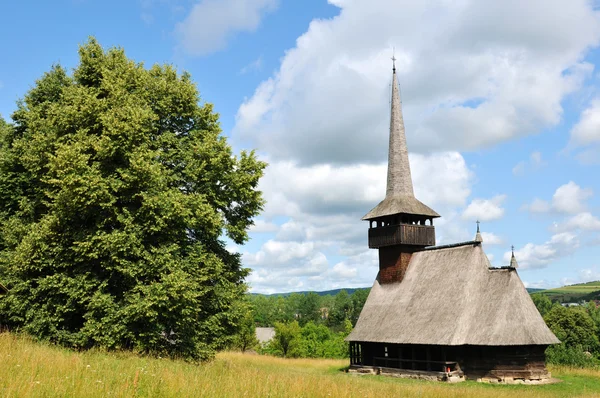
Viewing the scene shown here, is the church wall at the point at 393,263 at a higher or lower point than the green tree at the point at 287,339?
higher

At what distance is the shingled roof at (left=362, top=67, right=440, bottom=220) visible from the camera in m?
35.8

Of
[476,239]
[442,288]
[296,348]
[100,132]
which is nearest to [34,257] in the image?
[100,132]

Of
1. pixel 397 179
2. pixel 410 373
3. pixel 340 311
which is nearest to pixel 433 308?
pixel 410 373

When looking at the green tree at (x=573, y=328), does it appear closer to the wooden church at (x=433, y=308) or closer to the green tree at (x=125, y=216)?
the wooden church at (x=433, y=308)

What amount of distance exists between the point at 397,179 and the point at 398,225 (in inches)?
171

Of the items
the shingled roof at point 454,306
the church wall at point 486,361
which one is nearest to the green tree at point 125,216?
the shingled roof at point 454,306

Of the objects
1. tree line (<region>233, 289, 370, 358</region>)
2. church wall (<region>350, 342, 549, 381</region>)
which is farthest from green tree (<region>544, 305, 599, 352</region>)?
church wall (<region>350, 342, 549, 381</region>)

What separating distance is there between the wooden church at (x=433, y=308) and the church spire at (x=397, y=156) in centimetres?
8

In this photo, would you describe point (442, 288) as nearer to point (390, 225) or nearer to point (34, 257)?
point (390, 225)

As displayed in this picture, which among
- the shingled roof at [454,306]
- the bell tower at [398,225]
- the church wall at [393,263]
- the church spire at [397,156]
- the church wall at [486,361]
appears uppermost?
the church spire at [397,156]

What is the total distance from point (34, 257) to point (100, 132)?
5.97 m

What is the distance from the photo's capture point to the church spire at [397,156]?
37688mm

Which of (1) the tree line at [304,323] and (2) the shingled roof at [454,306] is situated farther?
(1) the tree line at [304,323]

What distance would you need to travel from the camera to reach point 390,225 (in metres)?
35.8
